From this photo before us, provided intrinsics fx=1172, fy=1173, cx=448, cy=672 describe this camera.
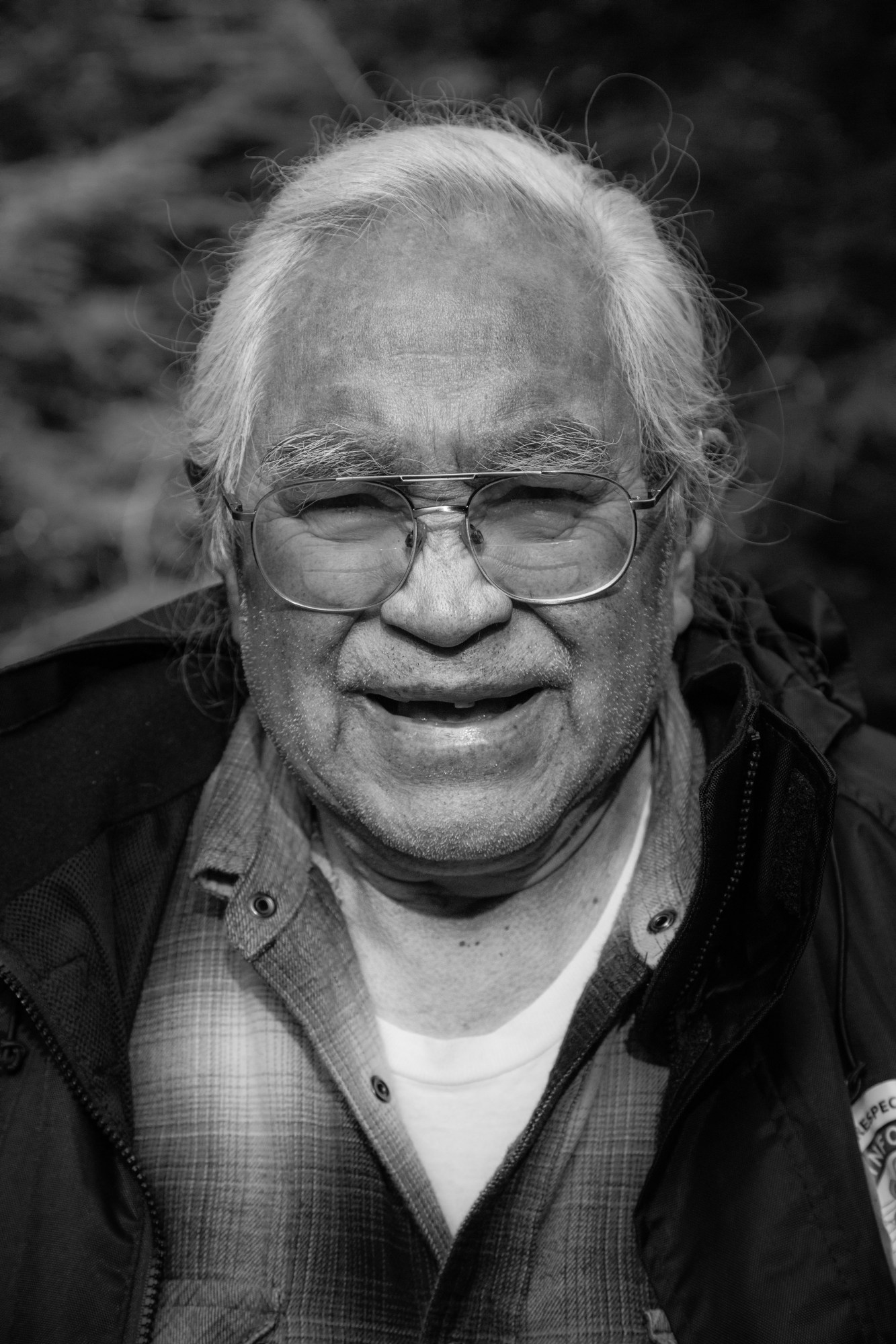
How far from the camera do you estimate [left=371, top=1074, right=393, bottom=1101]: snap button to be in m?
1.93

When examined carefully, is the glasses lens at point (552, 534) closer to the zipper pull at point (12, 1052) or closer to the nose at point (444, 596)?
the nose at point (444, 596)

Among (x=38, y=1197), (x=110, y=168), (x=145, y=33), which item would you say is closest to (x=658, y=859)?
(x=38, y=1197)

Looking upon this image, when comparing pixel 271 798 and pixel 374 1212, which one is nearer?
pixel 374 1212

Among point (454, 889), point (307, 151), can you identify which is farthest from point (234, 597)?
point (307, 151)

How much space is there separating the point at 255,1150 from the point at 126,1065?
0.25 m

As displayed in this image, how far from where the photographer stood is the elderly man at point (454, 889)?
1.76 metres

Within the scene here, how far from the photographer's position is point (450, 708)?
1.95 m

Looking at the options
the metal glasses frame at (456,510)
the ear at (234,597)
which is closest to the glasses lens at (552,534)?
the metal glasses frame at (456,510)

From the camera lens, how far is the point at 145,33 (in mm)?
3914

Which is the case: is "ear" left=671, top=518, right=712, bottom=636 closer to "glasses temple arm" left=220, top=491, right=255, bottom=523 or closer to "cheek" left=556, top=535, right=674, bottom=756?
"cheek" left=556, top=535, right=674, bottom=756

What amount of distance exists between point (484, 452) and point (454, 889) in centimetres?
78

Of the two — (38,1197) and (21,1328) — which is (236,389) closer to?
(38,1197)

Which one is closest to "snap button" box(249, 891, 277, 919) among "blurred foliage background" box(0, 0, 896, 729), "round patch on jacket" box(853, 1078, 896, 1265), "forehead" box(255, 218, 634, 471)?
"forehead" box(255, 218, 634, 471)

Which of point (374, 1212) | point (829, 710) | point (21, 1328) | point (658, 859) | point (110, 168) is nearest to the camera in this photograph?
point (21, 1328)
